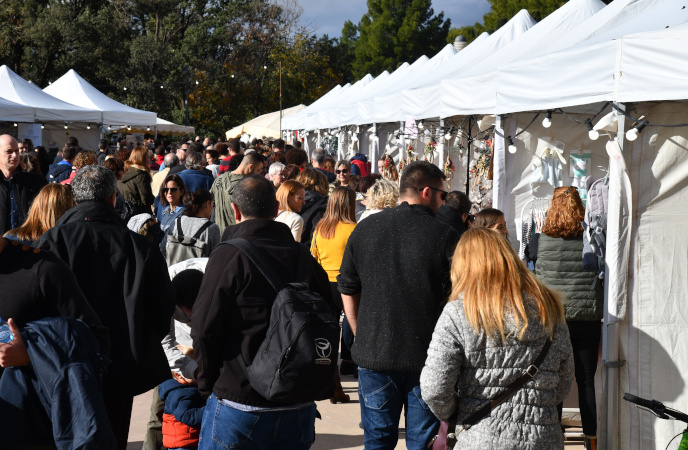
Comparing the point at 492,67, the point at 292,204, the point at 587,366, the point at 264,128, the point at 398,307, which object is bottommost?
the point at 587,366

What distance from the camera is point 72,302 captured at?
2.61 m

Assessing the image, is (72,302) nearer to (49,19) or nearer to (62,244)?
(62,244)

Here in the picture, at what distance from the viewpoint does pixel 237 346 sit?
3.00 m

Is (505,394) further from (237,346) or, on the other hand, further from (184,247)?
(184,247)

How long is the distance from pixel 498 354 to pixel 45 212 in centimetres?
274

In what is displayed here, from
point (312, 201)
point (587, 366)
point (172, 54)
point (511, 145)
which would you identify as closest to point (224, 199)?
point (312, 201)

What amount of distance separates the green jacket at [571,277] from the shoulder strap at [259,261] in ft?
8.26

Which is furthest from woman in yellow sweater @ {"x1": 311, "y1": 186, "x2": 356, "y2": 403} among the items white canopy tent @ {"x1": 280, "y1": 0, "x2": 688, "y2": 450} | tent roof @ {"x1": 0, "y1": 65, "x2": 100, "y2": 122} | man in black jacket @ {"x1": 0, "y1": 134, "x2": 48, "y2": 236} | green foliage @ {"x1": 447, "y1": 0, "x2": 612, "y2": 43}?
green foliage @ {"x1": 447, "y1": 0, "x2": 612, "y2": 43}

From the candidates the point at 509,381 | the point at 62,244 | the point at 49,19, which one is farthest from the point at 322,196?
the point at 49,19

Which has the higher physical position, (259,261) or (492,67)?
(492,67)

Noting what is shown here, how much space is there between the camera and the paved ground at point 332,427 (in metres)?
5.16

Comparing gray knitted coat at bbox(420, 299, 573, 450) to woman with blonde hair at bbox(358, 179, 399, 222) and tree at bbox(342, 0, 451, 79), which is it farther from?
tree at bbox(342, 0, 451, 79)

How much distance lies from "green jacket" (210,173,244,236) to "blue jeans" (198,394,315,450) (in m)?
4.67

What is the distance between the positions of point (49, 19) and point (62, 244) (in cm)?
4210
